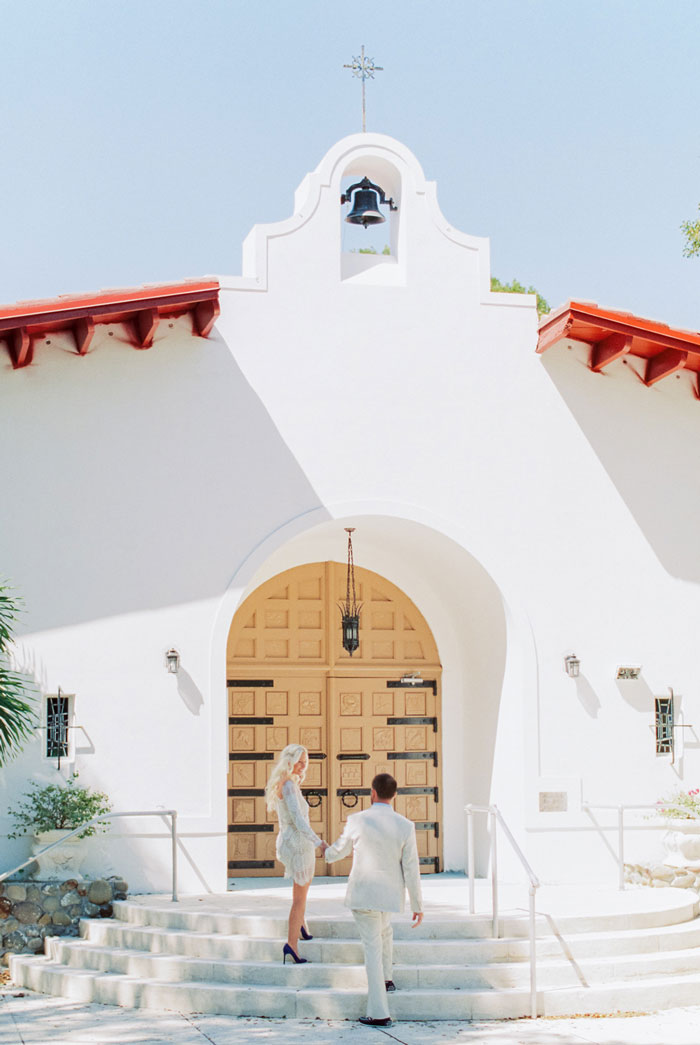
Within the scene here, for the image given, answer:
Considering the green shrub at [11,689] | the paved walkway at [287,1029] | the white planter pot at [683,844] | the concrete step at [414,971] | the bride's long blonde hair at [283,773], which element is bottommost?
the paved walkway at [287,1029]

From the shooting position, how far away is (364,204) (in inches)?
504

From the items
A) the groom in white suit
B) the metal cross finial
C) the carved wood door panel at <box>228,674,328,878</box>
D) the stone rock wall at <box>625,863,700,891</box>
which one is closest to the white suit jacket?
the groom in white suit

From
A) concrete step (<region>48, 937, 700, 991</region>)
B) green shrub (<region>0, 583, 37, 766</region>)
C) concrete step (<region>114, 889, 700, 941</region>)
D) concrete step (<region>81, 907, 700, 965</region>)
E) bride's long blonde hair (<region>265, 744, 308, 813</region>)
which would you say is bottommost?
concrete step (<region>48, 937, 700, 991</region>)

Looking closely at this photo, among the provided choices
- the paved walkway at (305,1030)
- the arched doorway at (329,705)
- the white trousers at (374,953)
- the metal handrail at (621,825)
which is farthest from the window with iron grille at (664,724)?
the white trousers at (374,953)

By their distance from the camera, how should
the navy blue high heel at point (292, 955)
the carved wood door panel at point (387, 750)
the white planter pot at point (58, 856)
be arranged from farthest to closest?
the carved wood door panel at point (387, 750) < the white planter pot at point (58, 856) < the navy blue high heel at point (292, 955)

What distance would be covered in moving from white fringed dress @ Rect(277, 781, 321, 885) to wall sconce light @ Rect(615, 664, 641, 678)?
178 inches

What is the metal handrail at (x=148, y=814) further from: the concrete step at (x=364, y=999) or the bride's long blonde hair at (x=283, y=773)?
the bride's long blonde hair at (x=283, y=773)

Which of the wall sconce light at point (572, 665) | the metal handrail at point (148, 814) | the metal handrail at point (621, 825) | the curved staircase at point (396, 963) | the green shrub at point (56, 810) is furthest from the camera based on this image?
the wall sconce light at point (572, 665)

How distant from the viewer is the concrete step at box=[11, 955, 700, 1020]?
8.53 metres

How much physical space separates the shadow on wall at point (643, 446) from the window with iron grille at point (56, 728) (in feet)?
A: 19.3

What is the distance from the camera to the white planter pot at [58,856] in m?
10.6

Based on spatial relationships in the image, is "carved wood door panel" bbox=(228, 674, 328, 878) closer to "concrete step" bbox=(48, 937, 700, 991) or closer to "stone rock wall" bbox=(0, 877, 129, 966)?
"stone rock wall" bbox=(0, 877, 129, 966)

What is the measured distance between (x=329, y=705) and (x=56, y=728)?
331 cm

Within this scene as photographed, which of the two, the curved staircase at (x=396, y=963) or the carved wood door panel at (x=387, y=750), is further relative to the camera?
the carved wood door panel at (x=387, y=750)
